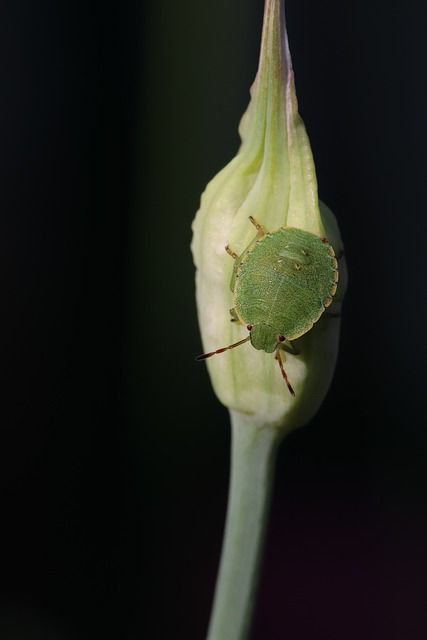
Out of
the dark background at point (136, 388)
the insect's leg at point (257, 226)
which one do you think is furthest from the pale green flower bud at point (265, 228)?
the dark background at point (136, 388)

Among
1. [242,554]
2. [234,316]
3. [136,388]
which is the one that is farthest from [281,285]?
[136,388]

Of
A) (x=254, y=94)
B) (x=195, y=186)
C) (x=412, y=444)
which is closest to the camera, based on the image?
(x=254, y=94)

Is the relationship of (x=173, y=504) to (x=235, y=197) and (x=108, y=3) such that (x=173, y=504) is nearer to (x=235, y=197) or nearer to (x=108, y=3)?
(x=108, y=3)

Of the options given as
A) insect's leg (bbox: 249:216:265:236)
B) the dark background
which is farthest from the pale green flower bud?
the dark background

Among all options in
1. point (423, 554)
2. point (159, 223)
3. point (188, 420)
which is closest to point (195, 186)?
point (159, 223)

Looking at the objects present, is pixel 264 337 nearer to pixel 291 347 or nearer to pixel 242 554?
pixel 291 347

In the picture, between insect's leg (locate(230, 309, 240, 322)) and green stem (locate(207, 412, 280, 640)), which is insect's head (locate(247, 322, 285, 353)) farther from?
green stem (locate(207, 412, 280, 640))
